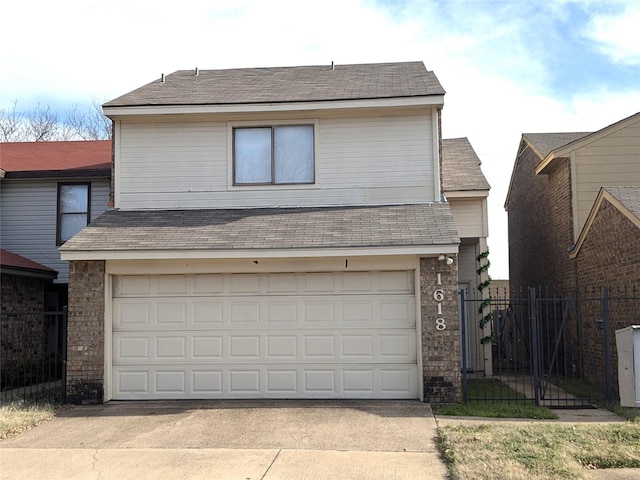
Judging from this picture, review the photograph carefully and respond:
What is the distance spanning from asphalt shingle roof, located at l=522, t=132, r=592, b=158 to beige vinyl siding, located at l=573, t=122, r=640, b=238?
8.23 ft

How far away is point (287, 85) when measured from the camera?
1479 centimetres

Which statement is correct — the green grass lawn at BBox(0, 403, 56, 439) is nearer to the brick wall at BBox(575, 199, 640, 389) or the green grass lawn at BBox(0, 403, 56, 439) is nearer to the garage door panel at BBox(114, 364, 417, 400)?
the garage door panel at BBox(114, 364, 417, 400)

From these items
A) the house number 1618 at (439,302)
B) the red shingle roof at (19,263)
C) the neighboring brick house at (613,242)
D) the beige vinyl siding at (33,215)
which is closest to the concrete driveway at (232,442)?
the house number 1618 at (439,302)

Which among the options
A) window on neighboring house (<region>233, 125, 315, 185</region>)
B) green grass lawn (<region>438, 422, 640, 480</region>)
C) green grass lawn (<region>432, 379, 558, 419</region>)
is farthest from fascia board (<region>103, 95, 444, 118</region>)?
green grass lawn (<region>438, 422, 640, 480</region>)

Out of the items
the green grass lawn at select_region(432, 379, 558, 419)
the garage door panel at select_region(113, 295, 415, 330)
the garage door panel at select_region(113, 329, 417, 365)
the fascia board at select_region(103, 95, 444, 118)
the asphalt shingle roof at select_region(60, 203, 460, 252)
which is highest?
the fascia board at select_region(103, 95, 444, 118)

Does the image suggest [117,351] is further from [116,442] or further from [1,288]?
[1,288]

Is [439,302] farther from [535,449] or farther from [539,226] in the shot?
[539,226]

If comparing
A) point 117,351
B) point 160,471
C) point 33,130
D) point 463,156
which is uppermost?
point 33,130

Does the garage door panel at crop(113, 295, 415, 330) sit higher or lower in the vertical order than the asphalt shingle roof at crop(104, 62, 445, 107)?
lower

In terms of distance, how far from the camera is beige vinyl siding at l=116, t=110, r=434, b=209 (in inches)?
523

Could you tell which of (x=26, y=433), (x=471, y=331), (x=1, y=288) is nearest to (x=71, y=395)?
(x=26, y=433)

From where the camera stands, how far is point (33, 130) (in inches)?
1353

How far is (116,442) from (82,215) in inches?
354

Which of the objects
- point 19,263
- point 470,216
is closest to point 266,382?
point 470,216
